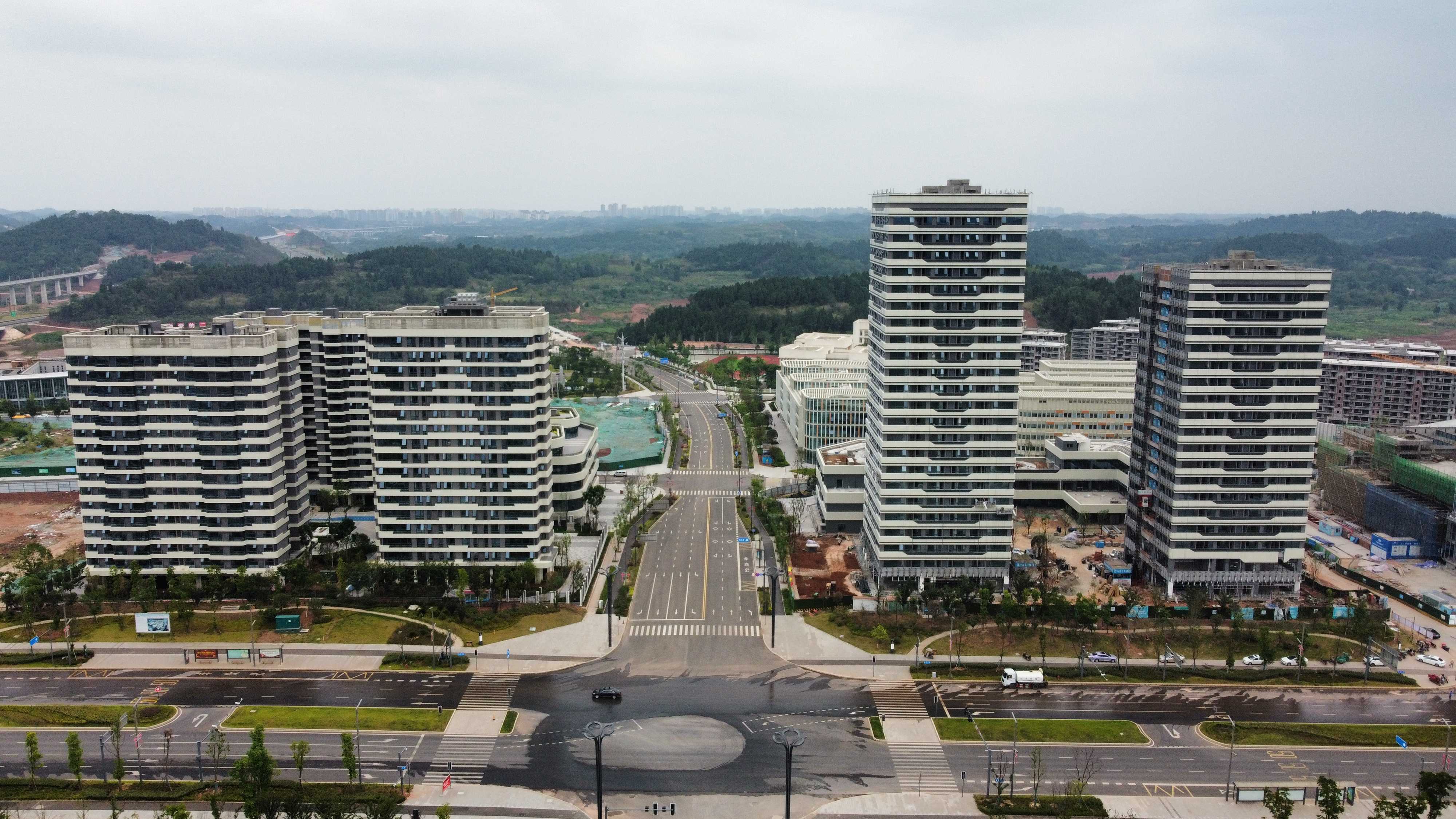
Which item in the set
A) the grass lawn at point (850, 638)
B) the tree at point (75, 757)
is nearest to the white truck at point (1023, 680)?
the grass lawn at point (850, 638)

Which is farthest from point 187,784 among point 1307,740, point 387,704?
point 1307,740

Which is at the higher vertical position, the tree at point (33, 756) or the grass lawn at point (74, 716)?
the tree at point (33, 756)

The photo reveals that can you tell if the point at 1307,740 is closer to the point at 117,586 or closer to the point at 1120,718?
the point at 1120,718

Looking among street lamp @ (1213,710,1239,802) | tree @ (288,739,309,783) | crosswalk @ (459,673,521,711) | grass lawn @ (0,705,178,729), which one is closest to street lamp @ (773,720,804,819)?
crosswalk @ (459,673,521,711)

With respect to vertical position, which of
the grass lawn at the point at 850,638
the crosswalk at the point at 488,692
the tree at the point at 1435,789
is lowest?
the crosswalk at the point at 488,692

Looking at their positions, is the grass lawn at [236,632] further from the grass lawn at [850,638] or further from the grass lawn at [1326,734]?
the grass lawn at [1326,734]
